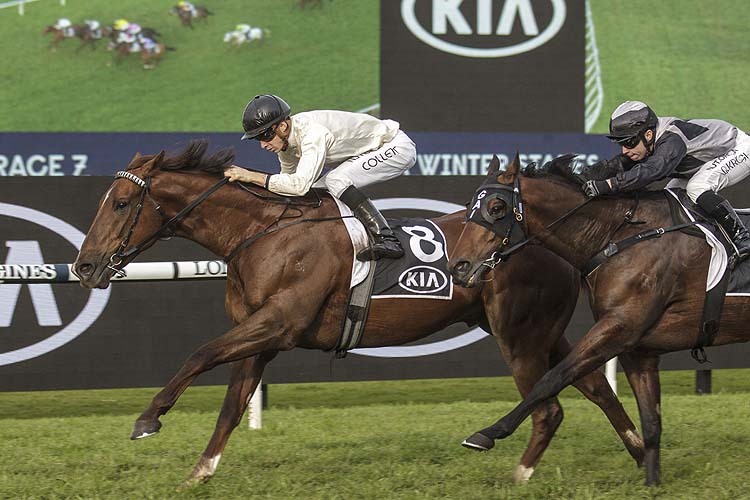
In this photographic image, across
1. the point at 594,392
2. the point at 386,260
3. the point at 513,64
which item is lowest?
the point at 513,64

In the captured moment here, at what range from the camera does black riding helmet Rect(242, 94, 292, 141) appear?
5.20 m

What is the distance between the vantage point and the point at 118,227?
510 cm

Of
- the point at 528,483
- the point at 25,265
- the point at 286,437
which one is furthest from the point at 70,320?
the point at 528,483

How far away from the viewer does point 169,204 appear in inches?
205

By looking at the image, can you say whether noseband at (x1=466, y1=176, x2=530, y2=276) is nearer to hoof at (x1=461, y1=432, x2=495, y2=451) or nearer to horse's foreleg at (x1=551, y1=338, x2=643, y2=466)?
hoof at (x1=461, y1=432, x2=495, y2=451)

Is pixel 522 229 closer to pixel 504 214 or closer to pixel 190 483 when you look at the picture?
pixel 504 214

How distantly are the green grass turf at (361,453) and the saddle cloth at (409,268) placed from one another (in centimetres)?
85

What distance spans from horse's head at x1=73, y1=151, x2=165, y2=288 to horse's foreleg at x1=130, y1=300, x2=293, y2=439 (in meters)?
0.58

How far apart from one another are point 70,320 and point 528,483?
3523 mm

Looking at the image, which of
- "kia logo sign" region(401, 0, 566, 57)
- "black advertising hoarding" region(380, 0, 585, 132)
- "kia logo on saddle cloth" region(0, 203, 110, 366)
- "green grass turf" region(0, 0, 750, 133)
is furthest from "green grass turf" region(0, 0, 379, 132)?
"kia logo on saddle cloth" region(0, 203, 110, 366)

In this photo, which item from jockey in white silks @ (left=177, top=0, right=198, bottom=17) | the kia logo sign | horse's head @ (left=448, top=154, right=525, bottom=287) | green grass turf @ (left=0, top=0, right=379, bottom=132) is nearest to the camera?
horse's head @ (left=448, top=154, right=525, bottom=287)

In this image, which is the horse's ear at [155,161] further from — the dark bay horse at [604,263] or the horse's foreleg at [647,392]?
the horse's foreleg at [647,392]

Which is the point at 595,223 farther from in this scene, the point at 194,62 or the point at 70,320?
the point at 194,62

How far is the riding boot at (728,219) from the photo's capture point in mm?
4996
